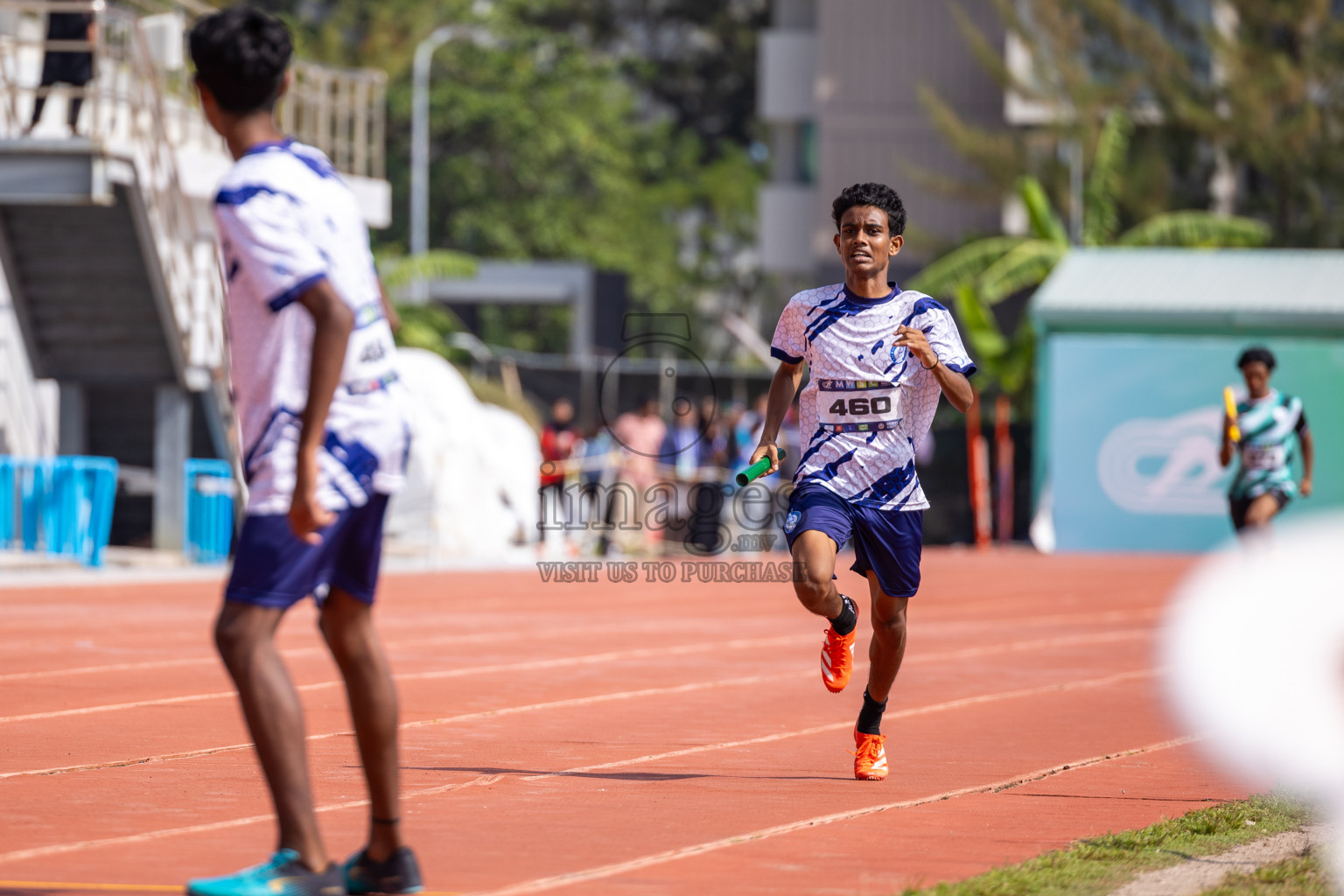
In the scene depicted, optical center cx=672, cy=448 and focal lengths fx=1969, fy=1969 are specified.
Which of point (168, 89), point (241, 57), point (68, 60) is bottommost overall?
point (241, 57)

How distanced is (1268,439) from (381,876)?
9.97 m

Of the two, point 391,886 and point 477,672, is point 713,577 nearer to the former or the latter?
point 477,672

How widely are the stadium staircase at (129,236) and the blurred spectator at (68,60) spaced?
Answer: 125 mm

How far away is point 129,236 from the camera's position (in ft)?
59.5

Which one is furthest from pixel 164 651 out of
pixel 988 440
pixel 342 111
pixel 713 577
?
pixel 988 440

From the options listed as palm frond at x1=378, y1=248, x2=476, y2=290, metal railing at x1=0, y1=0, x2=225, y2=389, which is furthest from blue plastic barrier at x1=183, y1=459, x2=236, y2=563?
palm frond at x1=378, y1=248, x2=476, y2=290

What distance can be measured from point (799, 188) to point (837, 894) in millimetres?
37834

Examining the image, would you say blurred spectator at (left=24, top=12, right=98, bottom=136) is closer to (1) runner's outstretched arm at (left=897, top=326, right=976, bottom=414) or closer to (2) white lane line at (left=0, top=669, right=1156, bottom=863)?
(2) white lane line at (left=0, top=669, right=1156, bottom=863)

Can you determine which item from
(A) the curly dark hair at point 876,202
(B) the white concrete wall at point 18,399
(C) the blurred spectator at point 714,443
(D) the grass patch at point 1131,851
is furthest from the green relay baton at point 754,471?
(C) the blurred spectator at point 714,443

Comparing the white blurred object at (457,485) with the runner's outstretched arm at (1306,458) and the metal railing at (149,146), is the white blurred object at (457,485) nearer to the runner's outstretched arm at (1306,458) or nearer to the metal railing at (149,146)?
the metal railing at (149,146)

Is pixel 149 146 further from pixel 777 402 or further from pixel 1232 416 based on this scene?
pixel 777 402

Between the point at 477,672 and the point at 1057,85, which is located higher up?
the point at 1057,85

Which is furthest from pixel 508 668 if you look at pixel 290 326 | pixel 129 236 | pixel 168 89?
pixel 168 89

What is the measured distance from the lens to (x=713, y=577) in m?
20.2
